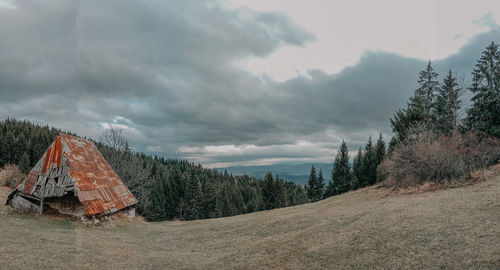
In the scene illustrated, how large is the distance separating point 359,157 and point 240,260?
2717 inches

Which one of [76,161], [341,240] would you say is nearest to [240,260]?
[341,240]

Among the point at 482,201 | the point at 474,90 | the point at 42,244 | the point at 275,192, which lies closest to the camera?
Result: the point at 42,244

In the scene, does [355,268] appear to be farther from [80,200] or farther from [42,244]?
[80,200]

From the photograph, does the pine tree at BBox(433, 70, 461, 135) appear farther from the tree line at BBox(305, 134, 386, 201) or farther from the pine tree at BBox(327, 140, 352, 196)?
the pine tree at BBox(327, 140, 352, 196)

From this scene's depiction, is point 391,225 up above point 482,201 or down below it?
below

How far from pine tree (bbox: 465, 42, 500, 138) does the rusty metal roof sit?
41.5 m

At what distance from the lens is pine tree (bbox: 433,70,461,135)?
34219mm

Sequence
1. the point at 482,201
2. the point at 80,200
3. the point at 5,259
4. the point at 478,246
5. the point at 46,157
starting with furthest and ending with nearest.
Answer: the point at 46,157 → the point at 80,200 → the point at 482,201 → the point at 5,259 → the point at 478,246

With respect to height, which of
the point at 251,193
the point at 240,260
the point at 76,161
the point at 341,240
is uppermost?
the point at 76,161

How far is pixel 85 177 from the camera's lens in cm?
2017

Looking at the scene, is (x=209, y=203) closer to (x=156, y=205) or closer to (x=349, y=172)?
(x=156, y=205)

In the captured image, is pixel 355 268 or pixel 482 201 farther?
pixel 482 201

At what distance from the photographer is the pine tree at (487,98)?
101 ft

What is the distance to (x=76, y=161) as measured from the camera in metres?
20.8
